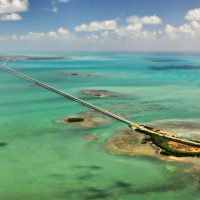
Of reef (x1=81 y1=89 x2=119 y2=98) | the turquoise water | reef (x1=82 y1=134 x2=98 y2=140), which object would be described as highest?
reef (x1=81 y1=89 x2=119 y2=98)

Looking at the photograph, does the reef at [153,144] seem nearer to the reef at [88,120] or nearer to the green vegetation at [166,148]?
the green vegetation at [166,148]

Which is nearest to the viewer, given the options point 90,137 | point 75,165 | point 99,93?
point 75,165

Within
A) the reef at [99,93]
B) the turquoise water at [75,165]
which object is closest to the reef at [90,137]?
the turquoise water at [75,165]

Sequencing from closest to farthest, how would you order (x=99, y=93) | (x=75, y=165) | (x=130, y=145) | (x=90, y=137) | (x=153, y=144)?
(x=75, y=165) → (x=130, y=145) → (x=153, y=144) → (x=90, y=137) → (x=99, y=93)

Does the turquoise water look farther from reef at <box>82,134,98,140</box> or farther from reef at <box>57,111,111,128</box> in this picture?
reef at <box>57,111,111,128</box>

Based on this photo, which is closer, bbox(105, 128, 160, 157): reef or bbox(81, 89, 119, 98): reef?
bbox(105, 128, 160, 157): reef

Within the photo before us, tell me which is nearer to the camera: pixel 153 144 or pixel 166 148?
pixel 166 148

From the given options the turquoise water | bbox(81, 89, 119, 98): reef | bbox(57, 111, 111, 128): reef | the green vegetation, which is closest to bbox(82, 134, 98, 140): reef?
the turquoise water

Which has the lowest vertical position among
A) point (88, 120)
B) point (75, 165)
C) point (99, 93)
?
point (75, 165)

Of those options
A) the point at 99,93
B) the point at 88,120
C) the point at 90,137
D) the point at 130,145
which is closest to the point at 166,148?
the point at 130,145

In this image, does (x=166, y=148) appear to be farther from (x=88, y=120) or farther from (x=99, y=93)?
(x=99, y=93)

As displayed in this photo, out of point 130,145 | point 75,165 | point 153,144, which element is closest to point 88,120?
point 130,145

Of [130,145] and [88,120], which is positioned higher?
[88,120]
